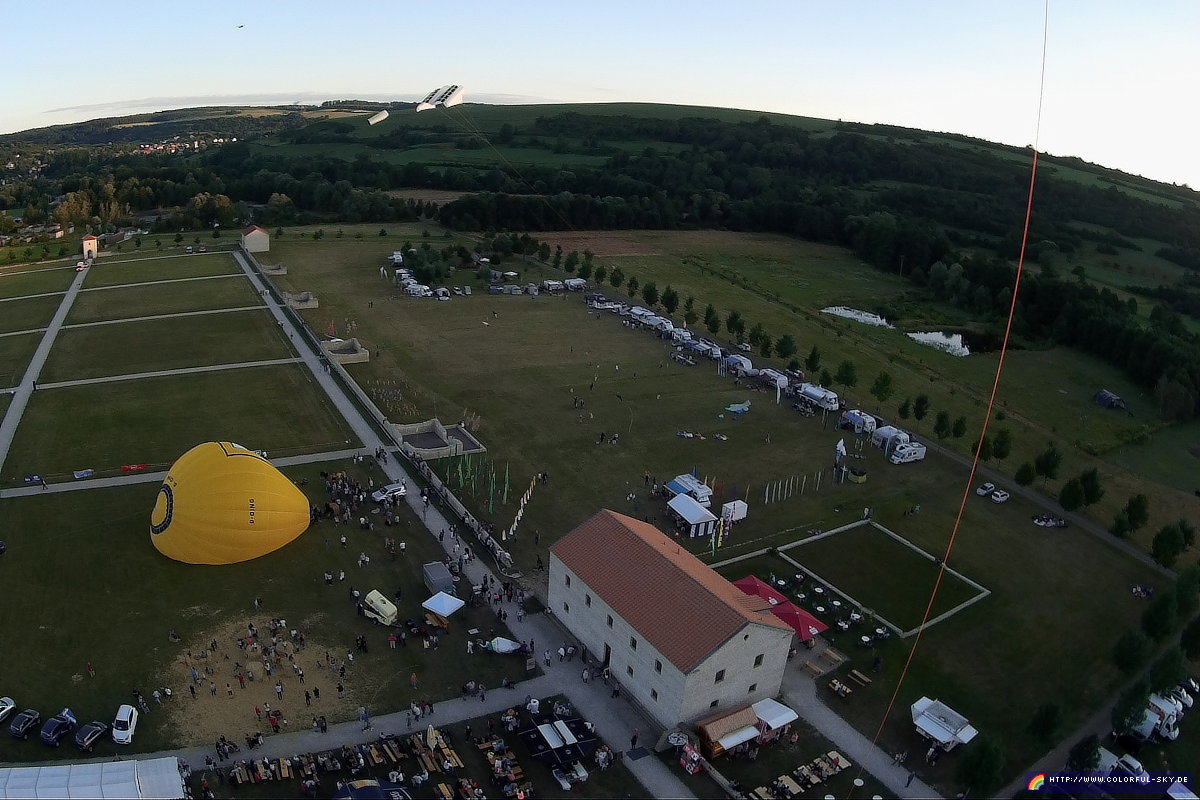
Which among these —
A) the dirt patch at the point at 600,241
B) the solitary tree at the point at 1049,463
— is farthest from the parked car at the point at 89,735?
the dirt patch at the point at 600,241

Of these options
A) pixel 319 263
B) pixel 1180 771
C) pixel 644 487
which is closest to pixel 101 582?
pixel 644 487

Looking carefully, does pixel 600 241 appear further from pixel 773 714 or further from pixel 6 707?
pixel 6 707

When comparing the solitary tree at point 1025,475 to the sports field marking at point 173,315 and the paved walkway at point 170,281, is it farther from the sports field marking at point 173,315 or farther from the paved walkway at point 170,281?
the paved walkway at point 170,281

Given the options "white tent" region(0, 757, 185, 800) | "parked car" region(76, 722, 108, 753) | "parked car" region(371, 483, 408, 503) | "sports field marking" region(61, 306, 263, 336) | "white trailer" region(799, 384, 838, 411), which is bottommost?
"parked car" region(76, 722, 108, 753)

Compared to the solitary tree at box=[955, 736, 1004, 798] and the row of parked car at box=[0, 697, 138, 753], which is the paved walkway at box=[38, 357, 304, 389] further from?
the solitary tree at box=[955, 736, 1004, 798]

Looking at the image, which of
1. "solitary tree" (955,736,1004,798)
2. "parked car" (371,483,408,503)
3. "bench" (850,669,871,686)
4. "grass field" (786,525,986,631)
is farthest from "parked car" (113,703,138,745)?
"solitary tree" (955,736,1004,798)

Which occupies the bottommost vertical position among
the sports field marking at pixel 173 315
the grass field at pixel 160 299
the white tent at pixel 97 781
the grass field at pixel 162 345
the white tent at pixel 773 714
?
the white tent at pixel 773 714

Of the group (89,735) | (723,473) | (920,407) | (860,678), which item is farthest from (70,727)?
(920,407)
